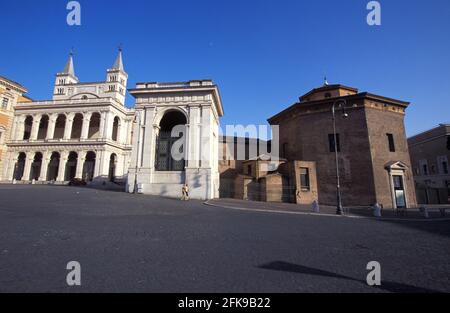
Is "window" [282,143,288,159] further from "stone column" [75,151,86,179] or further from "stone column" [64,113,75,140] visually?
"stone column" [64,113,75,140]

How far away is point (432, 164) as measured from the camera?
1599 inches

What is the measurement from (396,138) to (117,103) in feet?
148

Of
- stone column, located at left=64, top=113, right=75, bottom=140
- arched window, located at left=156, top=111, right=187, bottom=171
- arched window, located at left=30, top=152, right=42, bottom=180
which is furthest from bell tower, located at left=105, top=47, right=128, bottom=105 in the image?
arched window, located at left=156, top=111, right=187, bottom=171

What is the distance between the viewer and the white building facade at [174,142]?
21500 mm

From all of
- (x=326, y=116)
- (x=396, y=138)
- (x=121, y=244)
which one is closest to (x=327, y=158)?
(x=326, y=116)

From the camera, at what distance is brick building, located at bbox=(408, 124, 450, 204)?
3450cm

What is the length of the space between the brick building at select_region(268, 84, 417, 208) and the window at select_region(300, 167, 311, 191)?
1.80 meters

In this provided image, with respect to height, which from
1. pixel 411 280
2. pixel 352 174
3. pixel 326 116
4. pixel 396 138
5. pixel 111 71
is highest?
pixel 111 71

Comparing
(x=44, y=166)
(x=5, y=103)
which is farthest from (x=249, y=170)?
(x=5, y=103)

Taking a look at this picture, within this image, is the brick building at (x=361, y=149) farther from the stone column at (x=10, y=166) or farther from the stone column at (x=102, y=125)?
the stone column at (x=10, y=166)
